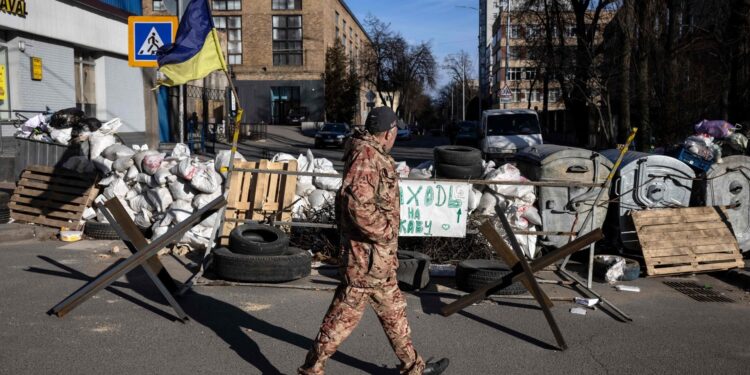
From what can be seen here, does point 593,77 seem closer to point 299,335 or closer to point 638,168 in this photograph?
point 638,168

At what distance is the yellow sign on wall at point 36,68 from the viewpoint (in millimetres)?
17031

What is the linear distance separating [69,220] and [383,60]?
60285mm

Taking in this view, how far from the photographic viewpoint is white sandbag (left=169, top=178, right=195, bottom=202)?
973 centimetres

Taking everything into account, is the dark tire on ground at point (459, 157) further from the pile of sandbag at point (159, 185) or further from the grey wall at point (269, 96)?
the grey wall at point (269, 96)

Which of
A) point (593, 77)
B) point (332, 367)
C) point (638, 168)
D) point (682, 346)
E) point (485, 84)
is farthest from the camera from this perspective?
point (485, 84)

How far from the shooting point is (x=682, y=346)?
5.61 metres

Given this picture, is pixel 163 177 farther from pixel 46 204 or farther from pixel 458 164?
pixel 458 164

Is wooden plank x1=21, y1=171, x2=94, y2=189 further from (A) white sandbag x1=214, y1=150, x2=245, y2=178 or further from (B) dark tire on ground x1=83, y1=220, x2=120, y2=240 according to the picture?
(A) white sandbag x1=214, y1=150, x2=245, y2=178

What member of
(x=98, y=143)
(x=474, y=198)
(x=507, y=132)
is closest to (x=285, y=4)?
(x=507, y=132)

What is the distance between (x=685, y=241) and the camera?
27.5 feet

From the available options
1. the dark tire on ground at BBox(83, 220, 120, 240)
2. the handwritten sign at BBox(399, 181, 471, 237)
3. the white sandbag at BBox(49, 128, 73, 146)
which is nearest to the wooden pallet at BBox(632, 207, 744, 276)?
the handwritten sign at BBox(399, 181, 471, 237)

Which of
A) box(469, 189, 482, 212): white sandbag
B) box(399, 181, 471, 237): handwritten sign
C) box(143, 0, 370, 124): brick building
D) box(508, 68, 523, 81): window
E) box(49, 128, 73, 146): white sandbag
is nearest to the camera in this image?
box(399, 181, 471, 237): handwritten sign

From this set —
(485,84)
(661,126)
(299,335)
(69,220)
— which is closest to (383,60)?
(485,84)

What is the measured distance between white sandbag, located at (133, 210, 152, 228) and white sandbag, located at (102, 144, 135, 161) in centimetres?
99
